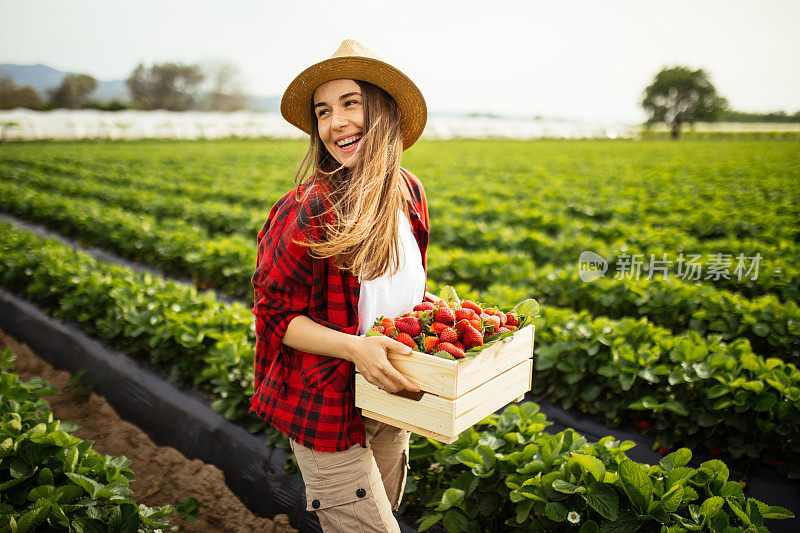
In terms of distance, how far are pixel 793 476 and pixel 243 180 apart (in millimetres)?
13679

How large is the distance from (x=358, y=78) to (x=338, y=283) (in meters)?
0.67

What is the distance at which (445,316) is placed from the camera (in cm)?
157

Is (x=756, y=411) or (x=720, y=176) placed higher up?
(x=720, y=176)

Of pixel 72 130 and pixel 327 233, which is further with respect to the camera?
pixel 72 130

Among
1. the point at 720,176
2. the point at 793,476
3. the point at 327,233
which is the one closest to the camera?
the point at 327,233

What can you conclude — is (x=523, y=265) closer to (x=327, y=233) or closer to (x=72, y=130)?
(x=327, y=233)

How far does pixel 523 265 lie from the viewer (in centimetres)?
546

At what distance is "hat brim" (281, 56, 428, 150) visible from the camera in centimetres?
160

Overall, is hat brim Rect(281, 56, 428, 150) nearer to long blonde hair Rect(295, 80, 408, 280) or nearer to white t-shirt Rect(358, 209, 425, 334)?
long blonde hair Rect(295, 80, 408, 280)

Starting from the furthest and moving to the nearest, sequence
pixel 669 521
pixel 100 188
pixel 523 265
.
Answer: pixel 100 188
pixel 523 265
pixel 669 521

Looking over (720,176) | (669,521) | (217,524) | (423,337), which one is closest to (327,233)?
(423,337)

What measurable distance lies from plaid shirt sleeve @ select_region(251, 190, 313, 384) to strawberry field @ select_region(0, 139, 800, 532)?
34cm

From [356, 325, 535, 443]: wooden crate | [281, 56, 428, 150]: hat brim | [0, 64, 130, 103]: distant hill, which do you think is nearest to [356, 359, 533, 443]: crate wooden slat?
[356, 325, 535, 443]: wooden crate

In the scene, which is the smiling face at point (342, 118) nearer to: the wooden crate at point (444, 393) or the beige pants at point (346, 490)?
the wooden crate at point (444, 393)
